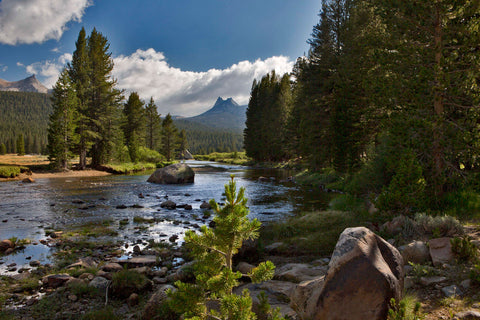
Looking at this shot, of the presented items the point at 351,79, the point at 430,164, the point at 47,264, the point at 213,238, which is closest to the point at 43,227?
the point at 47,264

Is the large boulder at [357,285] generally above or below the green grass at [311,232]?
above

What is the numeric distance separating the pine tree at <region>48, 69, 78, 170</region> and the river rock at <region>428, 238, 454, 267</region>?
1471 inches

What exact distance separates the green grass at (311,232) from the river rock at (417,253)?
9.09 ft

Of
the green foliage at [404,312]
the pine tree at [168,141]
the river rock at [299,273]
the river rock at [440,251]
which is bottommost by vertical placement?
the river rock at [299,273]

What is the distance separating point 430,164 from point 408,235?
348 centimetres

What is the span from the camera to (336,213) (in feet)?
37.7

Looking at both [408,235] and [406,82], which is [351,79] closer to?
[406,82]

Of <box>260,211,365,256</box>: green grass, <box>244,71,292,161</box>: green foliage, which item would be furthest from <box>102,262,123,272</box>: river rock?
<box>244,71,292,161</box>: green foliage

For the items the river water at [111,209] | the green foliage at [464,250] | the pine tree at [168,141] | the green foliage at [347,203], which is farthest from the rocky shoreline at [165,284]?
the pine tree at [168,141]

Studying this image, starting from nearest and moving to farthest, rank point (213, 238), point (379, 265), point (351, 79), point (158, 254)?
point (213, 238) < point (379, 265) < point (158, 254) < point (351, 79)

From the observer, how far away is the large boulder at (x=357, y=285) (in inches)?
138

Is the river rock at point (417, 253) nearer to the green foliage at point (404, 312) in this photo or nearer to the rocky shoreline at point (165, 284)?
the rocky shoreline at point (165, 284)

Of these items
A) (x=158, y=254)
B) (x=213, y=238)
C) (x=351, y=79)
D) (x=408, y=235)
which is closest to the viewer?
(x=213, y=238)

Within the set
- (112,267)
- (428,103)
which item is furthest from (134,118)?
(428,103)
